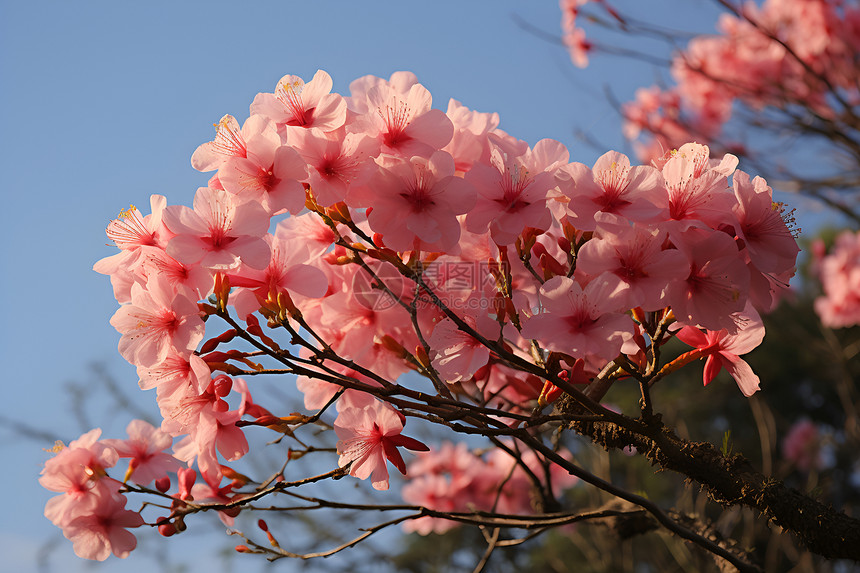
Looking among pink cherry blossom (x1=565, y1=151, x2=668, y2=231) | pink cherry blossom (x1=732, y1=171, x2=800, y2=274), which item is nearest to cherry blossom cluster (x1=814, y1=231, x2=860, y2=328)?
pink cherry blossom (x1=732, y1=171, x2=800, y2=274)

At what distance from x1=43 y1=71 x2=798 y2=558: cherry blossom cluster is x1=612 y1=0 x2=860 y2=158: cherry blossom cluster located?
1.77 metres

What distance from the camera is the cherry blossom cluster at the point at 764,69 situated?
10.1 ft

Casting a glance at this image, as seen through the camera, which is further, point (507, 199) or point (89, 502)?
point (89, 502)

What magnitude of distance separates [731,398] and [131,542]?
9168 mm

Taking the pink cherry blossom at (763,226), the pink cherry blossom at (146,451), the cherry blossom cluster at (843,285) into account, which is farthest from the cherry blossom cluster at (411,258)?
the cherry blossom cluster at (843,285)

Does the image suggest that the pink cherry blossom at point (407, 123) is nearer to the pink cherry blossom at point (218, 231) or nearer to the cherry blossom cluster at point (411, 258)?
the cherry blossom cluster at point (411, 258)

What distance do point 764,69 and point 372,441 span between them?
227 inches

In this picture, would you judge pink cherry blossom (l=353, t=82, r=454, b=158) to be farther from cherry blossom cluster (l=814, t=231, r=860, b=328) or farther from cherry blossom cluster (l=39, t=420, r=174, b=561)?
cherry blossom cluster (l=814, t=231, r=860, b=328)

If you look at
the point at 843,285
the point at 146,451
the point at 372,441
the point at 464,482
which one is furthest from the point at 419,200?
the point at 843,285

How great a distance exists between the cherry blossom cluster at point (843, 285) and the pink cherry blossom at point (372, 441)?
406cm

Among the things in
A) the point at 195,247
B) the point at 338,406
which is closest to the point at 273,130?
the point at 195,247

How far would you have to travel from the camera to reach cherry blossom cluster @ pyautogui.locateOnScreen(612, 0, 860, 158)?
308cm

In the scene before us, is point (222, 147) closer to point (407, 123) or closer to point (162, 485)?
point (407, 123)

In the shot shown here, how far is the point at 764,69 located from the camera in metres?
5.44
